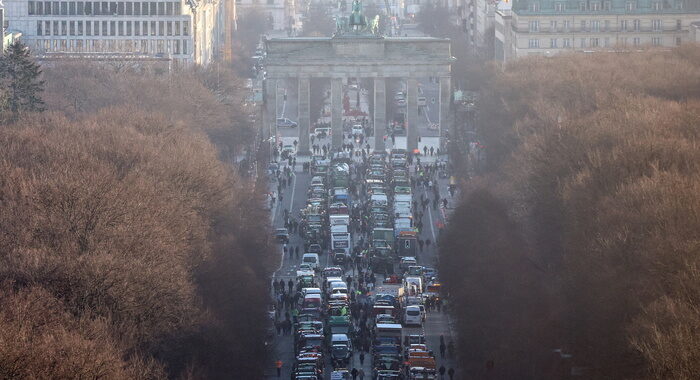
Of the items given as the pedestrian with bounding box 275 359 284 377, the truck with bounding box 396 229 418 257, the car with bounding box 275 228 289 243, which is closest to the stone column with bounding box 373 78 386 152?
the car with bounding box 275 228 289 243

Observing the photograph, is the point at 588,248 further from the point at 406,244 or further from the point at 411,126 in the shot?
the point at 411,126

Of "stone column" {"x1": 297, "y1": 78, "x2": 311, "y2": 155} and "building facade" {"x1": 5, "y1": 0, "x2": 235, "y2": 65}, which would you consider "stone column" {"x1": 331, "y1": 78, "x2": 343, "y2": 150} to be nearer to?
"stone column" {"x1": 297, "y1": 78, "x2": 311, "y2": 155}

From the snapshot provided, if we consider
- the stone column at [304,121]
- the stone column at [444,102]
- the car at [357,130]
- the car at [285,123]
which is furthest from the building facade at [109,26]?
the stone column at [444,102]

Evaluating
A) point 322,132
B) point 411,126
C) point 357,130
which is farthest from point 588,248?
point 322,132


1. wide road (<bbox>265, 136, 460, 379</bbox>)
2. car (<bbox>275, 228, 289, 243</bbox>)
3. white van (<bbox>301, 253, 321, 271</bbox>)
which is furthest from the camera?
car (<bbox>275, 228, 289, 243</bbox>)

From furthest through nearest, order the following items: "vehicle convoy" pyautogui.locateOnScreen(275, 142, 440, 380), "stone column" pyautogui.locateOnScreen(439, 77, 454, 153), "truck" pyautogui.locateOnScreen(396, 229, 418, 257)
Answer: "stone column" pyautogui.locateOnScreen(439, 77, 454, 153) < "truck" pyautogui.locateOnScreen(396, 229, 418, 257) < "vehicle convoy" pyautogui.locateOnScreen(275, 142, 440, 380)

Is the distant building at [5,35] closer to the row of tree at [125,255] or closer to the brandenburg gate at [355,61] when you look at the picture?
the brandenburg gate at [355,61]

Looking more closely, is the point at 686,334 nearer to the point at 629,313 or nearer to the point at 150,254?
the point at 629,313
